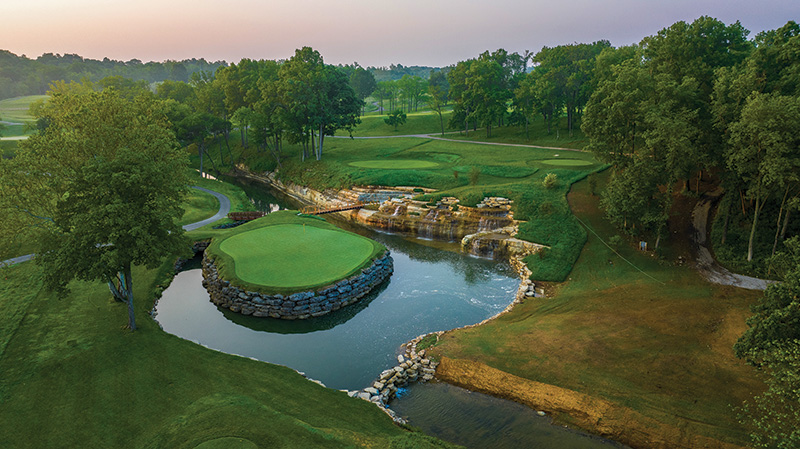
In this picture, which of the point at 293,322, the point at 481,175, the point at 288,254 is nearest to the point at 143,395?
the point at 293,322

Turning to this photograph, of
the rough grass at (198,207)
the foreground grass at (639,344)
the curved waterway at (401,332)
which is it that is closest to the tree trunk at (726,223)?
the foreground grass at (639,344)

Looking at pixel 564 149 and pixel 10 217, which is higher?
pixel 564 149

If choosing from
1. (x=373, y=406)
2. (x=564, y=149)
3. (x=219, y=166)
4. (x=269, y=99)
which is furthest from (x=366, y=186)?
(x=219, y=166)

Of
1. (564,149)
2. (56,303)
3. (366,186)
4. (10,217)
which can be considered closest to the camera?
(10,217)

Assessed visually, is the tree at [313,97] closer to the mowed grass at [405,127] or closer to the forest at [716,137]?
the forest at [716,137]

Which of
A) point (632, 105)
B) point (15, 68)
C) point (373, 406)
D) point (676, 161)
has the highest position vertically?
point (15, 68)

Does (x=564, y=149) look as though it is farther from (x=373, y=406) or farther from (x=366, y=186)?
(x=373, y=406)

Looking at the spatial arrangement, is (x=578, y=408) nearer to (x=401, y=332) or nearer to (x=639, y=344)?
(x=639, y=344)
